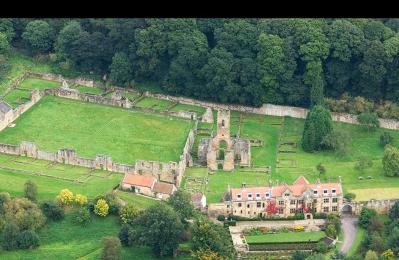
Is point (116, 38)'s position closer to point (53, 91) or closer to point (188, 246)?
point (53, 91)

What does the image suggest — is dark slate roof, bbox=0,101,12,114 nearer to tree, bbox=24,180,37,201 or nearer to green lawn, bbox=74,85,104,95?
green lawn, bbox=74,85,104,95

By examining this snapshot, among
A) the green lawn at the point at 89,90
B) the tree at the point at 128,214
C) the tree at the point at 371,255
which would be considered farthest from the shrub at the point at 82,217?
the green lawn at the point at 89,90

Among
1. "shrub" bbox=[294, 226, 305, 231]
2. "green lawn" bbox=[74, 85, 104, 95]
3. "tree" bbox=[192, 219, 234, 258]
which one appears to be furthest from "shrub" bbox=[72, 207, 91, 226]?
"green lawn" bbox=[74, 85, 104, 95]

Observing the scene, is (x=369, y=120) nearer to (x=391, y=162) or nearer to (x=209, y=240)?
(x=391, y=162)

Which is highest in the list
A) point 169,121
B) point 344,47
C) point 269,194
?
point 344,47

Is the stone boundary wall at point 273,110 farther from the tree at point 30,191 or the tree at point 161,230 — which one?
the tree at point 161,230
